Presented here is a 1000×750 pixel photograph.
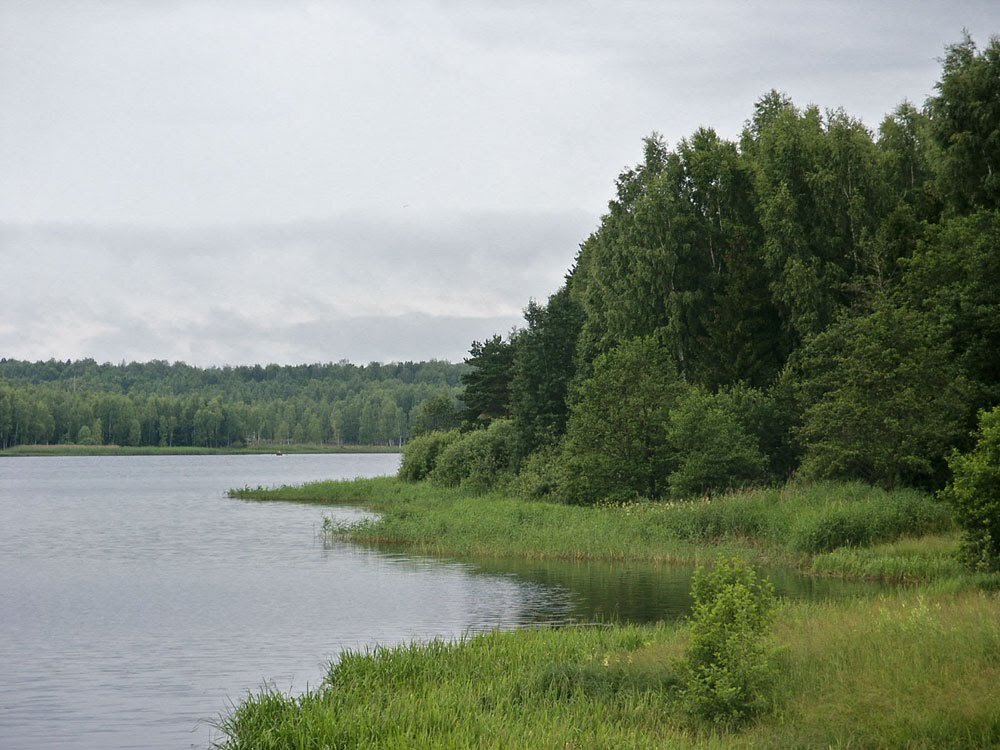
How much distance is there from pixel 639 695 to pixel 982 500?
45.3 feet

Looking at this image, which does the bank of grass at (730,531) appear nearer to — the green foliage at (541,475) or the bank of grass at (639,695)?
the green foliage at (541,475)

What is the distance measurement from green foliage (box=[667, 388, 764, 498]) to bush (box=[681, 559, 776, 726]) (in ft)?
105

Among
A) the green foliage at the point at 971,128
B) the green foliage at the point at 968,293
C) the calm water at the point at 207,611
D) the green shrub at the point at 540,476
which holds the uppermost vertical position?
the green foliage at the point at 971,128

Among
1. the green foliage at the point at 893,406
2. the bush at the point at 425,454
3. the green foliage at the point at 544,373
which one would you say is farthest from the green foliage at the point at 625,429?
the bush at the point at 425,454

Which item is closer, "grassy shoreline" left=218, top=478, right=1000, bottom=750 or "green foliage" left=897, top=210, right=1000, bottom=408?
"grassy shoreline" left=218, top=478, right=1000, bottom=750

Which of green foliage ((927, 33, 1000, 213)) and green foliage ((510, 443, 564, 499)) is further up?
green foliage ((927, 33, 1000, 213))

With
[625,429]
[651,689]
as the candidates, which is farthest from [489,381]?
[651,689]

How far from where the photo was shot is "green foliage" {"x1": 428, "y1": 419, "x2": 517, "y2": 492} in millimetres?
68438

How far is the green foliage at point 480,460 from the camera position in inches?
2694

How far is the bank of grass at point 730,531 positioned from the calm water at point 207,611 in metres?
2.23

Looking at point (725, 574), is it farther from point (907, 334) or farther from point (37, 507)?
point (37, 507)

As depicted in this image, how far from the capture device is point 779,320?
61500mm

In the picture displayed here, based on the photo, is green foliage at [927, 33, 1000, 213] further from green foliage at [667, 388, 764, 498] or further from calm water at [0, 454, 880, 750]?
calm water at [0, 454, 880, 750]

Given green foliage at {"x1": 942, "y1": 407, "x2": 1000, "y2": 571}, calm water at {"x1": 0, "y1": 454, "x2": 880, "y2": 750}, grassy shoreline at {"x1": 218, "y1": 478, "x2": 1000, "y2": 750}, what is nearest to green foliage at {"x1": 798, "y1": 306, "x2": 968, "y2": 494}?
calm water at {"x1": 0, "y1": 454, "x2": 880, "y2": 750}
